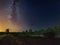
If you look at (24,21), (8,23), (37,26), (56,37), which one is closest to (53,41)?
(56,37)

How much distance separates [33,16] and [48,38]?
24 cm

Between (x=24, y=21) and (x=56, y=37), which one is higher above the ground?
(x=24, y=21)

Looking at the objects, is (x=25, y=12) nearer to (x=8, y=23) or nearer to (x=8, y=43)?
(x=8, y=23)

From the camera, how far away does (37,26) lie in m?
1.33

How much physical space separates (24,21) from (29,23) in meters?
0.05

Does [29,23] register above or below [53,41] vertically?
Result: above

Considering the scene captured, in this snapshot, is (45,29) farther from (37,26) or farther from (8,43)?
(8,43)

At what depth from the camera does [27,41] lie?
1.24 m

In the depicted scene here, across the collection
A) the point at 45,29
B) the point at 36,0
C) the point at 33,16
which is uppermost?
the point at 36,0

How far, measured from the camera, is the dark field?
123 centimetres

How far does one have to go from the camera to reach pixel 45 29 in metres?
1.30

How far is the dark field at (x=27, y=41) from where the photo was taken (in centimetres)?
123

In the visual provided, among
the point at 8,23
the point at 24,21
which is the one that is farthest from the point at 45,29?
the point at 8,23

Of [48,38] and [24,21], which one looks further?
[24,21]
